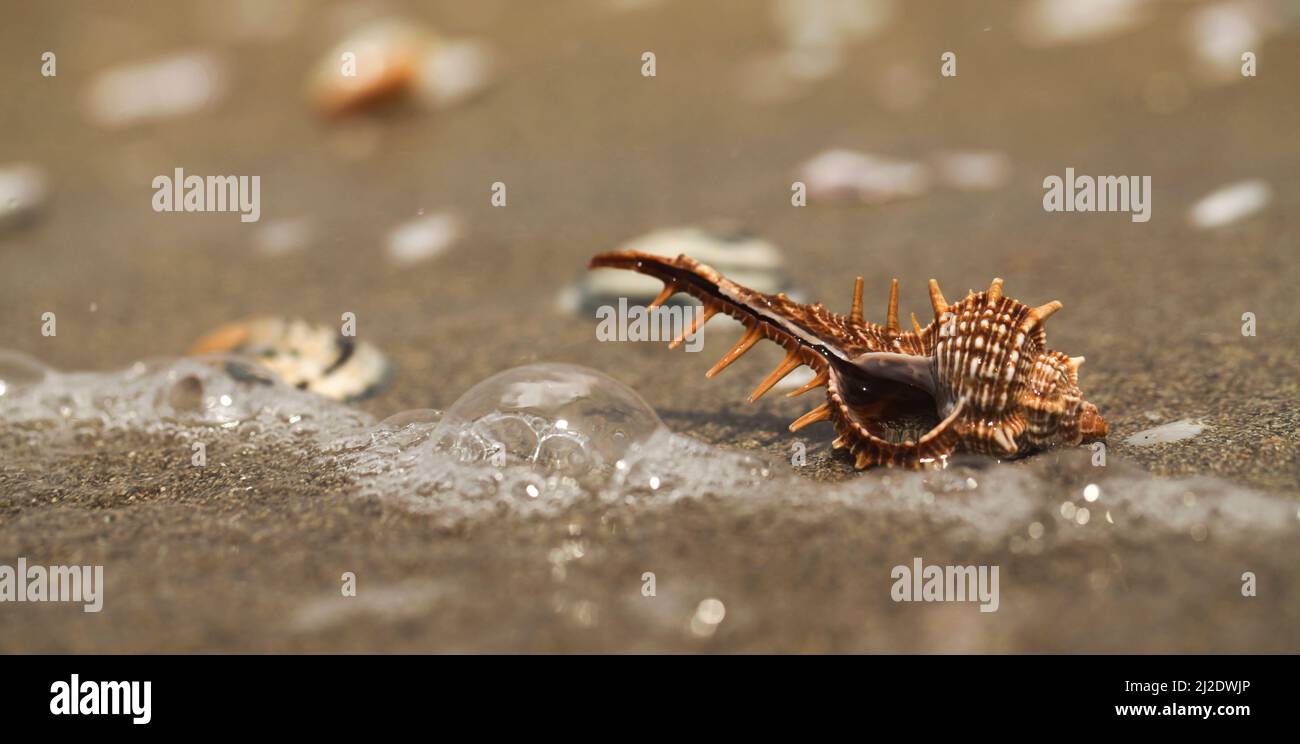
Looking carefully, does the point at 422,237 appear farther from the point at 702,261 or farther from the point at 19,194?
the point at 19,194

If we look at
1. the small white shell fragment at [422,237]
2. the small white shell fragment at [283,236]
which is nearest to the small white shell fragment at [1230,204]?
the small white shell fragment at [422,237]

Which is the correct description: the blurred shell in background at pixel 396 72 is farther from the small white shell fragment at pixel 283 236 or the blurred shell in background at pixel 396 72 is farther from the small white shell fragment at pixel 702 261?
the small white shell fragment at pixel 702 261
